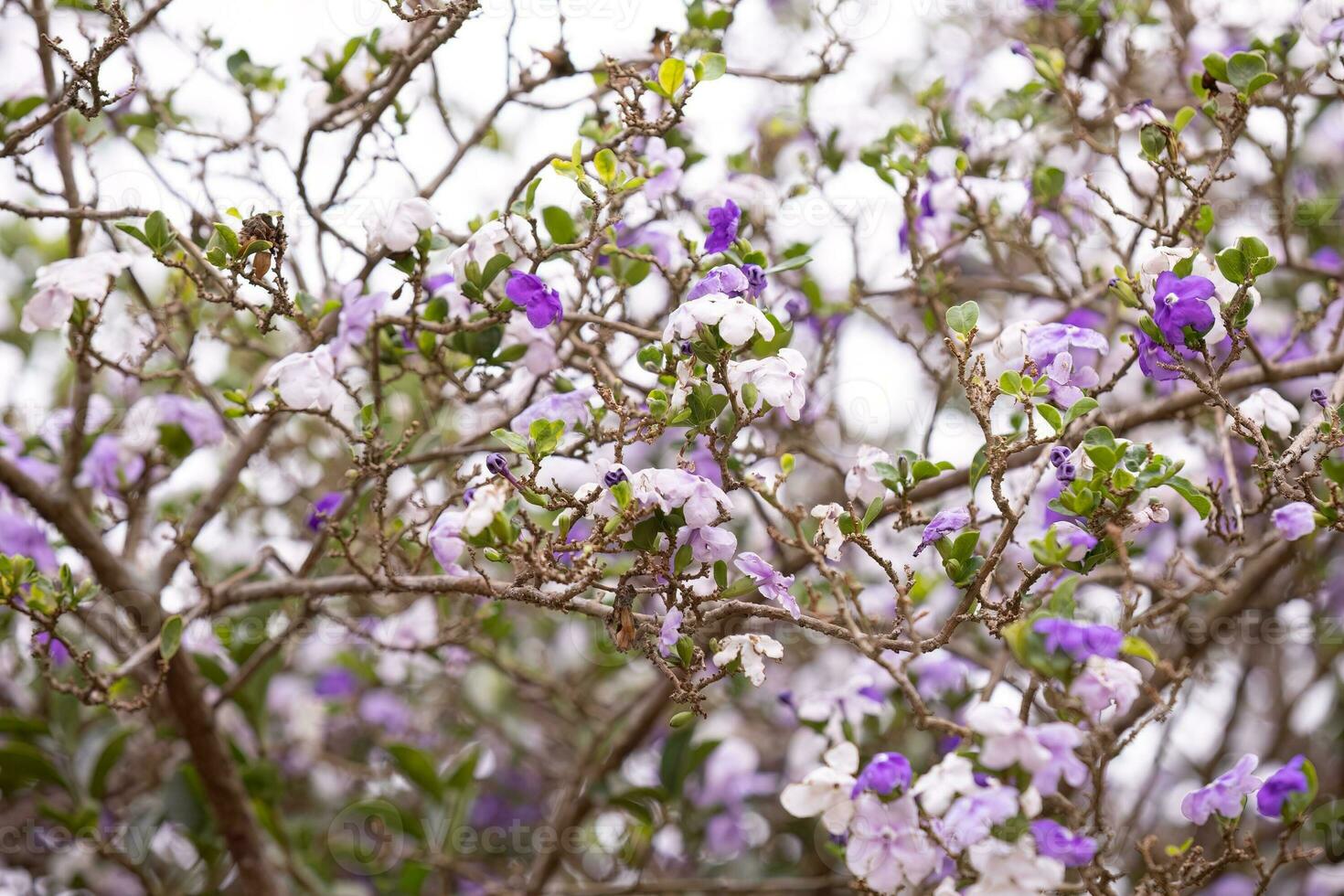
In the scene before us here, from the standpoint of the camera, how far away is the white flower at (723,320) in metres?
1.24

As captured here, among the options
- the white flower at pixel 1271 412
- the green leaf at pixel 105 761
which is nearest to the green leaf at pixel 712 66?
the white flower at pixel 1271 412

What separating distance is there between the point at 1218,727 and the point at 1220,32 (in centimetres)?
174

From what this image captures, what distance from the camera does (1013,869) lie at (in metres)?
1.09

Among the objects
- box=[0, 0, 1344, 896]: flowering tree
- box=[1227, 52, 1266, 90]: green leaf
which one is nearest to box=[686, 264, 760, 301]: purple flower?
box=[0, 0, 1344, 896]: flowering tree

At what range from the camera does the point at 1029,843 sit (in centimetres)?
109

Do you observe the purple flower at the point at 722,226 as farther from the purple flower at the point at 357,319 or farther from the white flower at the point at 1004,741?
the white flower at the point at 1004,741

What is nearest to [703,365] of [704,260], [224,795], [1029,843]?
[704,260]

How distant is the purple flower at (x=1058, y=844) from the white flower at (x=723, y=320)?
55 cm

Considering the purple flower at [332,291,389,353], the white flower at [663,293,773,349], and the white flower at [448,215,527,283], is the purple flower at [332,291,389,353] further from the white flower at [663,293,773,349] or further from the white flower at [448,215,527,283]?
the white flower at [663,293,773,349]

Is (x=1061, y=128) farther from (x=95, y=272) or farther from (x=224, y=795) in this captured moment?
(x=224, y=795)

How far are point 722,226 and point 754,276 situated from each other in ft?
0.37

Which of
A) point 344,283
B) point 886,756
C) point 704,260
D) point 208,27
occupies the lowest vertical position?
point 886,756

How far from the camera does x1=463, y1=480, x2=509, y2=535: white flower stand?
→ 46.9 inches

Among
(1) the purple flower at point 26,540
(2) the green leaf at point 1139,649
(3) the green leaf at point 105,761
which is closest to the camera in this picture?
(2) the green leaf at point 1139,649
